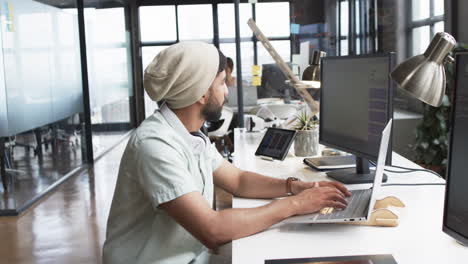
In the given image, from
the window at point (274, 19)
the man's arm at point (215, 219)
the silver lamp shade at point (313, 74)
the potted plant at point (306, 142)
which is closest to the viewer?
the man's arm at point (215, 219)

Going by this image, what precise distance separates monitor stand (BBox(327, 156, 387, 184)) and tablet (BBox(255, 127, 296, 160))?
40cm

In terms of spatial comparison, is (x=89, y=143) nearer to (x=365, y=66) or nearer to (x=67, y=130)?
(x=67, y=130)

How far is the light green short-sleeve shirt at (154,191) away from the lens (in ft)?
4.85

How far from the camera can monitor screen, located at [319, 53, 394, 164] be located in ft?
6.24

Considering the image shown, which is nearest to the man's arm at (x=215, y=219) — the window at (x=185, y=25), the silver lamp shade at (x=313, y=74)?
the silver lamp shade at (x=313, y=74)

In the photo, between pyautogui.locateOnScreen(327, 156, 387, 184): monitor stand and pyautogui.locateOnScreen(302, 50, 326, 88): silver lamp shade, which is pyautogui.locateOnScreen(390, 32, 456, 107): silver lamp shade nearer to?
pyautogui.locateOnScreen(327, 156, 387, 184): monitor stand

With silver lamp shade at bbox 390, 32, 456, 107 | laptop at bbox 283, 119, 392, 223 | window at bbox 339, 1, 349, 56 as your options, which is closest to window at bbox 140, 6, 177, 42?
window at bbox 339, 1, 349, 56

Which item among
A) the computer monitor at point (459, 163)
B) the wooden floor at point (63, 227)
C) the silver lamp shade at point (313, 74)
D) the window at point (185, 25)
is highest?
the window at point (185, 25)

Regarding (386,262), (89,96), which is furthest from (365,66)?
(89,96)

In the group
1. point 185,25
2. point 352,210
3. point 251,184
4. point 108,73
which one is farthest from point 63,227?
point 185,25

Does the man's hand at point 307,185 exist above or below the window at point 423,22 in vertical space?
below

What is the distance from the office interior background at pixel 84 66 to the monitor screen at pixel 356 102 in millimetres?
1791

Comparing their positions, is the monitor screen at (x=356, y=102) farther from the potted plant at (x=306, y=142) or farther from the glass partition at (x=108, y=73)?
the glass partition at (x=108, y=73)

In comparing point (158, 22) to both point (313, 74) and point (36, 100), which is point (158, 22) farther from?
point (313, 74)
